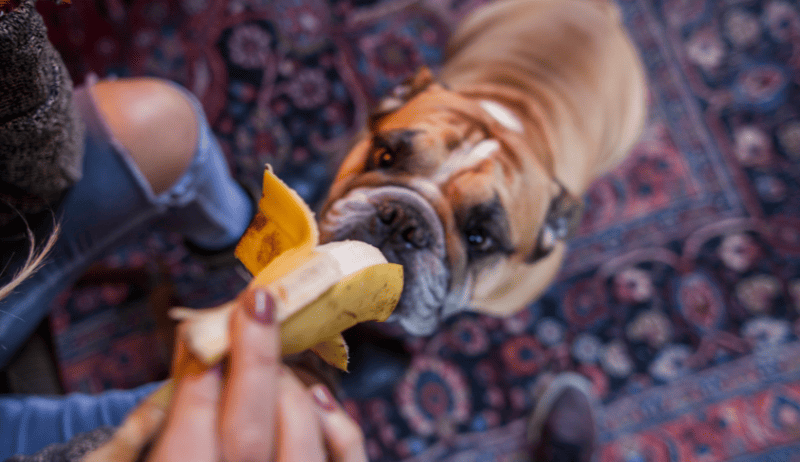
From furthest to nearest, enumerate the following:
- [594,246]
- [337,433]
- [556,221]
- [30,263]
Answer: [594,246] < [556,221] < [30,263] < [337,433]

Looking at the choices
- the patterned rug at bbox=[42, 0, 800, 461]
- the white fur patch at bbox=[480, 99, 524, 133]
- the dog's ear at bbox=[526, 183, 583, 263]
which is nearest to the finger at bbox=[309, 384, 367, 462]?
the dog's ear at bbox=[526, 183, 583, 263]

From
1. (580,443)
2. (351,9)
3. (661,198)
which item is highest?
(351,9)

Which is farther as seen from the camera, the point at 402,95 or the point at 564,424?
the point at 564,424

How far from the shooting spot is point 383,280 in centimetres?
66

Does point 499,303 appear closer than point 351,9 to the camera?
Yes

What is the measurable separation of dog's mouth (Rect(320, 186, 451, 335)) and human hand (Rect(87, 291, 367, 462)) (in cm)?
Result: 54

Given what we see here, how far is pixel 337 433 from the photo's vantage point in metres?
0.59

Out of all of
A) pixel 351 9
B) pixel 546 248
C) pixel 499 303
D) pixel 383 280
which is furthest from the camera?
pixel 351 9

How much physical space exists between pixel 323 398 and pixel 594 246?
6.47 ft

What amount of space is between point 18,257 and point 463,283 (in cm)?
103

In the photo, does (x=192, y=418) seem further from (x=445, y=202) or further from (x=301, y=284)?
(x=445, y=202)

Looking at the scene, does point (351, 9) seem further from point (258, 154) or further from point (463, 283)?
point (463, 283)

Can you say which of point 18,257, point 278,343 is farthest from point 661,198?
point 18,257

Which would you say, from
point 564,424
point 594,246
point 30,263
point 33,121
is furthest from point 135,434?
point 594,246
